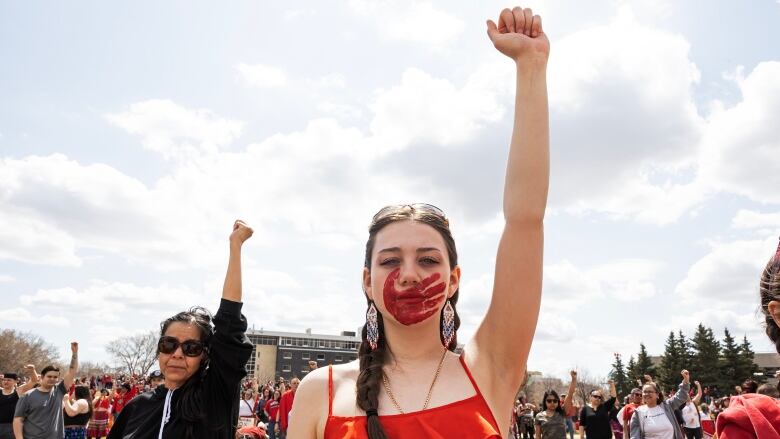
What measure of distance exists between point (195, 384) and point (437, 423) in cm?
206

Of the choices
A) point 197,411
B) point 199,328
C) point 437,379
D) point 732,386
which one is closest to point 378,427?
point 437,379

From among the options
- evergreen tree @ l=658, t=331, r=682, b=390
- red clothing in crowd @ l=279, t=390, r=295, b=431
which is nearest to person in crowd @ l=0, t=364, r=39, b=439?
red clothing in crowd @ l=279, t=390, r=295, b=431

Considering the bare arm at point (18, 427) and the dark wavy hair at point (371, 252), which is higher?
the dark wavy hair at point (371, 252)

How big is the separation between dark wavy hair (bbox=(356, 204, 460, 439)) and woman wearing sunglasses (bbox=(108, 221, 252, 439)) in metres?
1.29

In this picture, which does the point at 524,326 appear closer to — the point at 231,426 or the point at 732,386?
the point at 231,426

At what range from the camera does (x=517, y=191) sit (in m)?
1.88

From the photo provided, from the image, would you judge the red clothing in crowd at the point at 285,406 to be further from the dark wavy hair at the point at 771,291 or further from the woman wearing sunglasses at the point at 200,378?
the dark wavy hair at the point at 771,291

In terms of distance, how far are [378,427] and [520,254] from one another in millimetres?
695

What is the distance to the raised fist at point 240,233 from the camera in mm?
3404

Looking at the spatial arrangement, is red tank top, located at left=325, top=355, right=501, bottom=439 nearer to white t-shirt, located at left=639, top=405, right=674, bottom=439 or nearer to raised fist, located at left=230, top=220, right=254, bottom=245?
raised fist, located at left=230, top=220, right=254, bottom=245

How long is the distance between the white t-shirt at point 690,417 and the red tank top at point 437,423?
14.1 m

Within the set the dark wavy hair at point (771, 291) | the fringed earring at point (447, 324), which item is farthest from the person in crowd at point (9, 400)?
the dark wavy hair at point (771, 291)

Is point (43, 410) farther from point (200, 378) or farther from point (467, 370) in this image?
point (467, 370)

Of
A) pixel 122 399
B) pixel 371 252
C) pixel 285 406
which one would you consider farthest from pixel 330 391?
pixel 122 399
